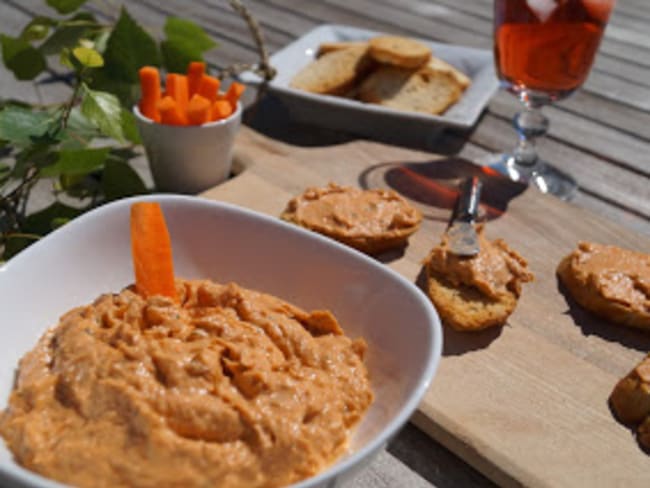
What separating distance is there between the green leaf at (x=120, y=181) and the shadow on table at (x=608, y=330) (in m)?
1.44

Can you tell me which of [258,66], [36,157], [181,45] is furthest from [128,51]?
[36,157]

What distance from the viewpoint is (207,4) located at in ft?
15.0

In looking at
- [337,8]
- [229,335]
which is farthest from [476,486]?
[337,8]

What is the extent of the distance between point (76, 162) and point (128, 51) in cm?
77

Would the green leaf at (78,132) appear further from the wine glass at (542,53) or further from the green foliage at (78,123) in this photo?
the wine glass at (542,53)

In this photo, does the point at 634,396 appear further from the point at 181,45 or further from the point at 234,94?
the point at 181,45

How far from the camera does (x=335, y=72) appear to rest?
3.22 metres

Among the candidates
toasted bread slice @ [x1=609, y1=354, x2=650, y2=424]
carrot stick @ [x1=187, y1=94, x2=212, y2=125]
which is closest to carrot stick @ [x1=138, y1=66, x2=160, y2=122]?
carrot stick @ [x1=187, y1=94, x2=212, y2=125]

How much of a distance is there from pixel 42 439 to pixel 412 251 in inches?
52.7

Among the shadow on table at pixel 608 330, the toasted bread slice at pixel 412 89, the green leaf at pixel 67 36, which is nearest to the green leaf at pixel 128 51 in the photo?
the green leaf at pixel 67 36

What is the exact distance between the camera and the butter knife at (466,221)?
6.88 ft

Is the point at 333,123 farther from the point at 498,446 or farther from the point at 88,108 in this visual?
the point at 498,446

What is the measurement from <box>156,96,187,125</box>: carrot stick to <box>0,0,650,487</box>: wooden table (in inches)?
26.0

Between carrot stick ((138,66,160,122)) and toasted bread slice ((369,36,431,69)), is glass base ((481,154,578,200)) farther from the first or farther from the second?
carrot stick ((138,66,160,122))
